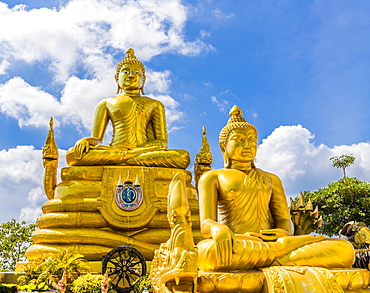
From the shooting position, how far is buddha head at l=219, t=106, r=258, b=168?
4938 mm

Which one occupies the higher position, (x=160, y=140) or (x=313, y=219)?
(x=160, y=140)

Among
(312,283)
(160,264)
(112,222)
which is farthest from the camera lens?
(112,222)

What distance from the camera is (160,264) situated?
3.72 metres

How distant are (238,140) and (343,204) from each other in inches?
589

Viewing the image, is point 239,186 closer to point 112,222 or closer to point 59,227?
point 112,222

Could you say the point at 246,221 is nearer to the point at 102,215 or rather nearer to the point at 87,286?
the point at 87,286

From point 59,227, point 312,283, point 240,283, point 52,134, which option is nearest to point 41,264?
point 59,227

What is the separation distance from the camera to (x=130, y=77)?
11.5 metres

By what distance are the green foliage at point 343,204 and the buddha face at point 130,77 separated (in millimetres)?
10735

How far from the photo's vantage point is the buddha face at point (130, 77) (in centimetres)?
1152

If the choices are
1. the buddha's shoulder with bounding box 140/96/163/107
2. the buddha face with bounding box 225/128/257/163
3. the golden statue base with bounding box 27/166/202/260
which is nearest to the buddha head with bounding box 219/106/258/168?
the buddha face with bounding box 225/128/257/163

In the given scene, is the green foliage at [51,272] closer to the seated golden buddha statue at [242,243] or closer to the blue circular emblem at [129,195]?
the blue circular emblem at [129,195]

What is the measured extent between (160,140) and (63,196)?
2.80m

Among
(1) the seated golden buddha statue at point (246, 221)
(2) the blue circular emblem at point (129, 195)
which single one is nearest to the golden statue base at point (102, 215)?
(2) the blue circular emblem at point (129, 195)
